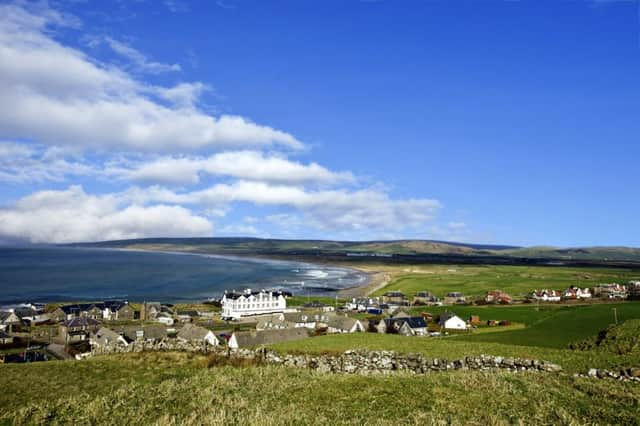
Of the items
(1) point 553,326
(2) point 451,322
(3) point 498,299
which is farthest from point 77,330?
(3) point 498,299

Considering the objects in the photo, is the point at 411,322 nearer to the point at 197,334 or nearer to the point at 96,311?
the point at 197,334

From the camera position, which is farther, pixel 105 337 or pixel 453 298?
pixel 453 298

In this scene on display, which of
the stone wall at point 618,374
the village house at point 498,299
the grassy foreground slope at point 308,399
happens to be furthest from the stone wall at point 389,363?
the village house at point 498,299

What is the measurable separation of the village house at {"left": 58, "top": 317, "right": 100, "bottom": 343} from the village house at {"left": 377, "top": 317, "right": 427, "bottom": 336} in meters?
49.5

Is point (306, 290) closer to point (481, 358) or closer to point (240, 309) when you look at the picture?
point (240, 309)

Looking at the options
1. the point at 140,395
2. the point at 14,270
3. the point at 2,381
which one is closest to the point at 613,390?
the point at 140,395

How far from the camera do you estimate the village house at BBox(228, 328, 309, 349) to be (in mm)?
53562

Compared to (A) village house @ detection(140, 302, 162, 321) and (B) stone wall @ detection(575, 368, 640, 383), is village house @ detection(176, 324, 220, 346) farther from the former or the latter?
(B) stone wall @ detection(575, 368, 640, 383)

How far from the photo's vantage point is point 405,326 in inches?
2480

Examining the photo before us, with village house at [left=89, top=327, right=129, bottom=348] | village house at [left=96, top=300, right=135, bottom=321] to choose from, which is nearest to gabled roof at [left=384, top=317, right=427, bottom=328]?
village house at [left=89, top=327, right=129, bottom=348]

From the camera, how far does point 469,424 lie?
463 inches

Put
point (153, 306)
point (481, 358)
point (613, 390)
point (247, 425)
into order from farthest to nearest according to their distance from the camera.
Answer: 1. point (153, 306)
2. point (481, 358)
3. point (613, 390)
4. point (247, 425)

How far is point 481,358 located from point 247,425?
13.6 metres

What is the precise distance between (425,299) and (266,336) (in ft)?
226
